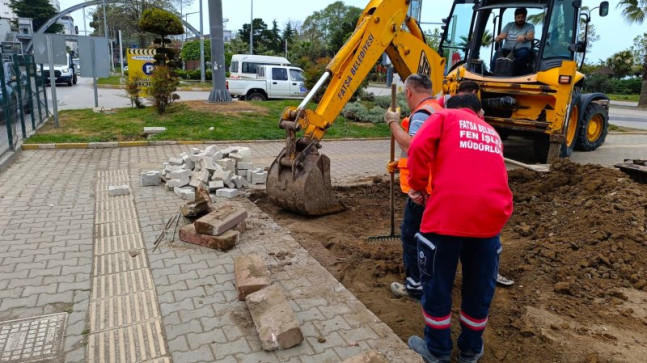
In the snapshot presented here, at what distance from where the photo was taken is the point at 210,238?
16.6 ft

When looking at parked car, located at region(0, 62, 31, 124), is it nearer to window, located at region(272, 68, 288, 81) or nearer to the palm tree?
window, located at region(272, 68, 288, 81)

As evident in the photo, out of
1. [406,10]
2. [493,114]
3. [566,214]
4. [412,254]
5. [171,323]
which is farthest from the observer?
[493,114]

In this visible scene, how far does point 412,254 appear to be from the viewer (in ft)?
13.5

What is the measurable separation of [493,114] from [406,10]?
3941mm

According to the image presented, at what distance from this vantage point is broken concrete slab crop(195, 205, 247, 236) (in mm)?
5062

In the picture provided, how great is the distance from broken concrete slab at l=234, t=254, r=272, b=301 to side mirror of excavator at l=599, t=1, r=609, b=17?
9016 millimetres

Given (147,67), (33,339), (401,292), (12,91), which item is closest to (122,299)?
(33,339)

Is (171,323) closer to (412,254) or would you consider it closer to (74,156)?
(412,254)

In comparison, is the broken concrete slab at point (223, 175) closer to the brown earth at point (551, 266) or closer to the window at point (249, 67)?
the brown earth at point (551, 266)

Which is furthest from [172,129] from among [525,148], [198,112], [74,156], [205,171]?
[525,148]

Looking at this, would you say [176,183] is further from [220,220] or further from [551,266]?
[551,266]

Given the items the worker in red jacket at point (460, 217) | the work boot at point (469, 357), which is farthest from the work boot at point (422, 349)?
the work boot at point (469, 357)

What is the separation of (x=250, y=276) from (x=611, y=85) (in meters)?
46.7

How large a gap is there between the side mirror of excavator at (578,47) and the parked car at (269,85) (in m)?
13.4
